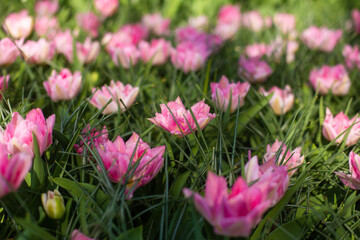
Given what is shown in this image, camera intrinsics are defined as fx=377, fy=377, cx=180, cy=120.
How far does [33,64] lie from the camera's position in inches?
58.6

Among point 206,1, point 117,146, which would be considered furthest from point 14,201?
point 206,1

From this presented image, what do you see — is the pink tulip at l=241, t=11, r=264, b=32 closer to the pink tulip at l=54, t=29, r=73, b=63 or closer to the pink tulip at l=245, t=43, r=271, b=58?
the pink tulip at l=245, t=43, r=271, b=58

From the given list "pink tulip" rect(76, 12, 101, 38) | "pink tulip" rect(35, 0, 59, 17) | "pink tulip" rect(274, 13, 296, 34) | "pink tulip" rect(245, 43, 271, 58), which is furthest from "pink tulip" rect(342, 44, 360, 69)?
"pink tulip" rect(35, 0, 59, 17)

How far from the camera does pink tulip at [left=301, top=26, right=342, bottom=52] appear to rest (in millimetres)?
2029

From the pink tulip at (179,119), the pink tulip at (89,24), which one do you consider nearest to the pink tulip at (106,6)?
the pink tulip at (89,24)

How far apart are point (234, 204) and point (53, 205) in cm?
35

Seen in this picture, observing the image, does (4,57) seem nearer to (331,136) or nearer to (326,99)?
(331,136)

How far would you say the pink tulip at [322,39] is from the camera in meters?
2.03

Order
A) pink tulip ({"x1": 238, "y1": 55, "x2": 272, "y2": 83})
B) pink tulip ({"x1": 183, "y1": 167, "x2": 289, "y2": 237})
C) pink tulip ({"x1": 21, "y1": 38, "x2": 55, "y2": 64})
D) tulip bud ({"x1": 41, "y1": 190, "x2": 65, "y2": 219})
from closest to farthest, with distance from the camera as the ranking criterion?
pink tulip ({"x1": 183, "y1": 167, "x2": 289, "y2": 237})
tulip bud ({"x1": 41, "y1": 190, "x2": 65, "y2": 219})
pink tulip ({"x1": 21, "y1": 38, "x2": 55, "y2": 64})
pink tulip ({"x1": 238, "y1": 55, "x2": 272, "y2": 83})

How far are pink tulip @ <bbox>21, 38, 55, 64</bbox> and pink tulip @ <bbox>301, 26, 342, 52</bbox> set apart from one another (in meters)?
1.42

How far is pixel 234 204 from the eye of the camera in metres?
0.59

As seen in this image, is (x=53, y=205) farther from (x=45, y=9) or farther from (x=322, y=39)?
(x=45, y=9)

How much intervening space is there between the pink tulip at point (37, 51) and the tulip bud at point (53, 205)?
0.83 meters

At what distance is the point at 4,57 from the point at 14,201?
659mm
